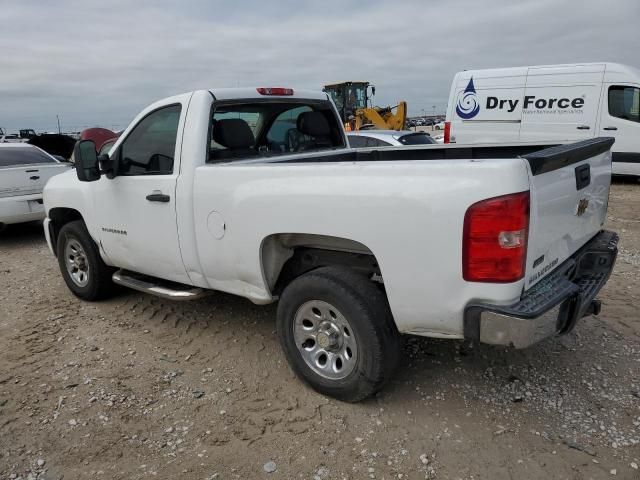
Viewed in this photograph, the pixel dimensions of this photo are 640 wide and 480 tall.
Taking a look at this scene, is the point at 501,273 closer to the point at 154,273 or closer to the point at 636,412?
the point at 636,412

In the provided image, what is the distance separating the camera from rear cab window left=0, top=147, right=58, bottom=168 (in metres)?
7.95

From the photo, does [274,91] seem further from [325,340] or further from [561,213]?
[561,213]


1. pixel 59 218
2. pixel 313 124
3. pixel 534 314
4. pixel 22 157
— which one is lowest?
pixel 534 314

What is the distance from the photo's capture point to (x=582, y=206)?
3025 mm

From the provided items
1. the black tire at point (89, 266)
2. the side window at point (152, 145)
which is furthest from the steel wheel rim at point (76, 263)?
the side window at point (152, 145)

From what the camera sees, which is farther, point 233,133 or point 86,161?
point 86,161

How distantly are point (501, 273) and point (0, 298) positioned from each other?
512 cm

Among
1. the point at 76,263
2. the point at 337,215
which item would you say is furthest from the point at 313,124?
the point at 76,263

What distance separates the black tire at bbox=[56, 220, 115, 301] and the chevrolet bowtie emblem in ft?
12.8

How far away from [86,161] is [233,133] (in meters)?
1.19

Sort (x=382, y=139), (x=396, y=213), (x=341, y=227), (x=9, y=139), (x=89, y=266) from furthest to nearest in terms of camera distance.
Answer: (x=9, y=139), (x=382, y=139), (x=89, y=266), (x=341, y=227), (x=396, y=213)

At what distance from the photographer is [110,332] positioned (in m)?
4.28

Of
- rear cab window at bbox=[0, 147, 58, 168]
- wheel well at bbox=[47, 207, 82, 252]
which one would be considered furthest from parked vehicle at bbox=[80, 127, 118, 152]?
wheel well at bbox=[47, 207, 82, 252]

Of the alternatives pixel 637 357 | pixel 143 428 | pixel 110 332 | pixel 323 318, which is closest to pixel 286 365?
pixel 323 318
